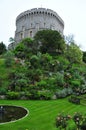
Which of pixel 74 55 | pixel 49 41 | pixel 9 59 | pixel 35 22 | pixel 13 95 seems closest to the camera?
pixel 13 95

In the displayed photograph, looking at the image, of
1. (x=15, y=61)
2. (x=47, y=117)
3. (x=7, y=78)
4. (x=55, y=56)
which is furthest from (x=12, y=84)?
(x=55, y=56)

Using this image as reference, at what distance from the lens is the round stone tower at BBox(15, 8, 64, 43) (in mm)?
89438

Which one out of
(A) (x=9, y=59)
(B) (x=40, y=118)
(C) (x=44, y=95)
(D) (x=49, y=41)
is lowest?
(B) (x=40, y=118)

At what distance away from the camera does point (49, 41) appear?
219 ft

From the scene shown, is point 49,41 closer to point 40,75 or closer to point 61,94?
point 40,75

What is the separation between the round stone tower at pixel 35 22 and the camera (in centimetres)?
8944

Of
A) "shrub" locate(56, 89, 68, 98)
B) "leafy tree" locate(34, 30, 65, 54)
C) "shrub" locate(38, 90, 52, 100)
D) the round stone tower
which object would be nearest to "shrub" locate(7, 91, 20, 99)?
"shrub" locate(38, 90, 52, 100)

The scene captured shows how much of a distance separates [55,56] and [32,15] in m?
30.1

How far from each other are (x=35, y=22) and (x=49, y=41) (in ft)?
82.8

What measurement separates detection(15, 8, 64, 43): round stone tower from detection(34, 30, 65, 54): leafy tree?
2146cm

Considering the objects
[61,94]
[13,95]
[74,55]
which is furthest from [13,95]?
[74,55]

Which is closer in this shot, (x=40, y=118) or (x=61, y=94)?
(x=40, y=118)

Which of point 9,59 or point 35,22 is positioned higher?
point 35,22

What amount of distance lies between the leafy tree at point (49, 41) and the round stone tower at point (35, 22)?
21.5m
